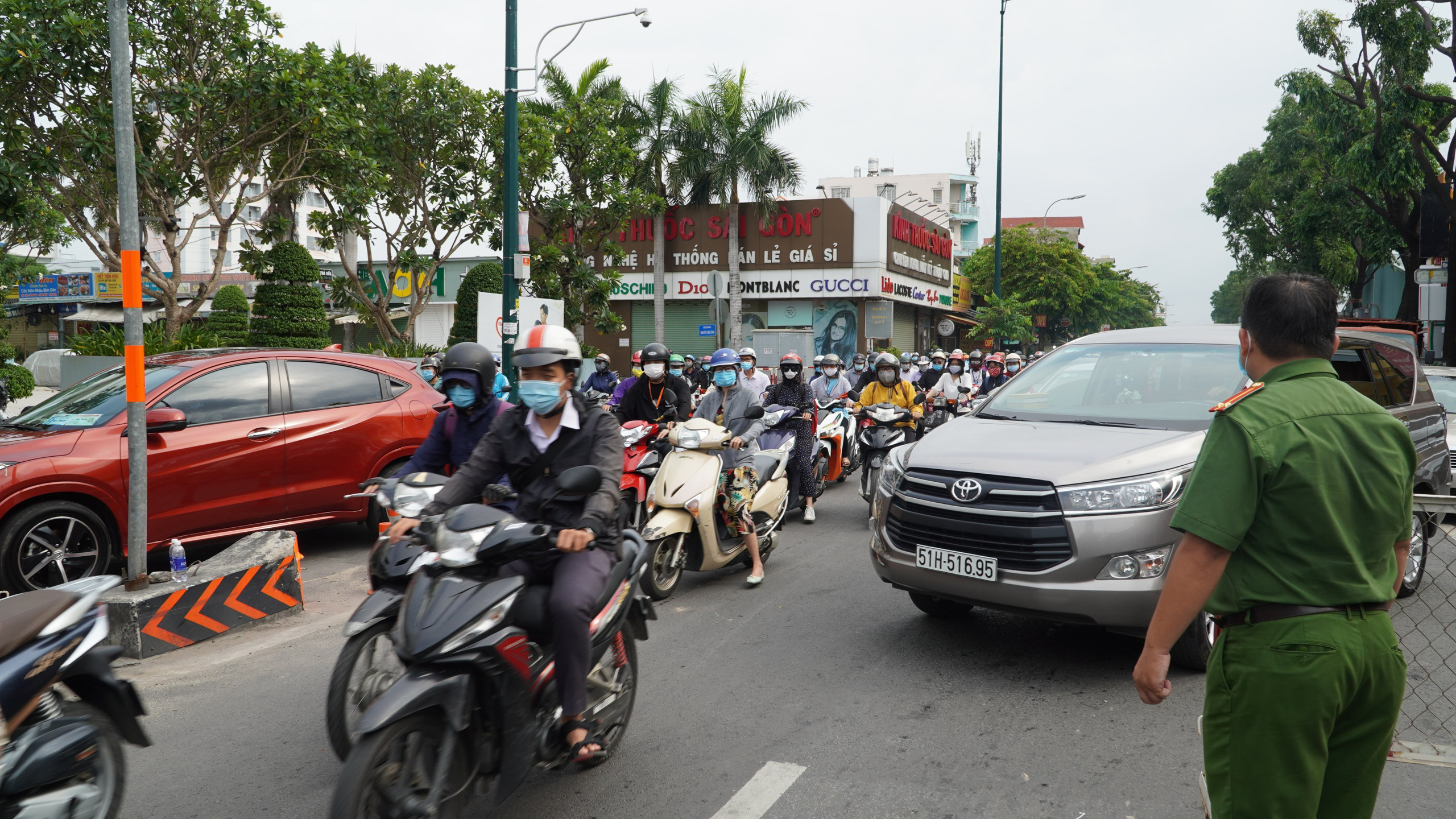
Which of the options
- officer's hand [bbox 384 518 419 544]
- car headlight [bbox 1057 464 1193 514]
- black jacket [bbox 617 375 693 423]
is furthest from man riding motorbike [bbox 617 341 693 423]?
officer's hand [bbox 384 518 419 544]

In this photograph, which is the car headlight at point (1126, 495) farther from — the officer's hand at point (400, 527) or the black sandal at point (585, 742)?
the officer's hand at point (400, 527)

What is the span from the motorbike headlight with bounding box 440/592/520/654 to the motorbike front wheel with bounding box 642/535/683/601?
127 inches

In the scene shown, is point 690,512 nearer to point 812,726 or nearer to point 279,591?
point 812,726

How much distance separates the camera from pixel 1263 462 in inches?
85.7

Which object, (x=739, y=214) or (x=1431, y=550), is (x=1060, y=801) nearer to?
(x=1431, y=550)

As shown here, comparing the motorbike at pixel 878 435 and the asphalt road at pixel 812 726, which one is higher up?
the motorbike at pixel 878 435

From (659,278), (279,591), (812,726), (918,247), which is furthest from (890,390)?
(918,247)

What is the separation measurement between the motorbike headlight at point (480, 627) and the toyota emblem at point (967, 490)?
2.48 meters

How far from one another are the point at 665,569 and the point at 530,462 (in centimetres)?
284

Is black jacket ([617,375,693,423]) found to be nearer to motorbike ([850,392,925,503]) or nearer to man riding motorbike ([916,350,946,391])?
motorbike ([850,392,925,503])

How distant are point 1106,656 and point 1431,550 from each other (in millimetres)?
2878

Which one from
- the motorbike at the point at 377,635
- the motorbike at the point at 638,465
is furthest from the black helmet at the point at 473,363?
the motorbike at the point at 638,465

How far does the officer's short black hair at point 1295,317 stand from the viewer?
7.53 feet

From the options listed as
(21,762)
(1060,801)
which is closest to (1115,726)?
(1060,801)
